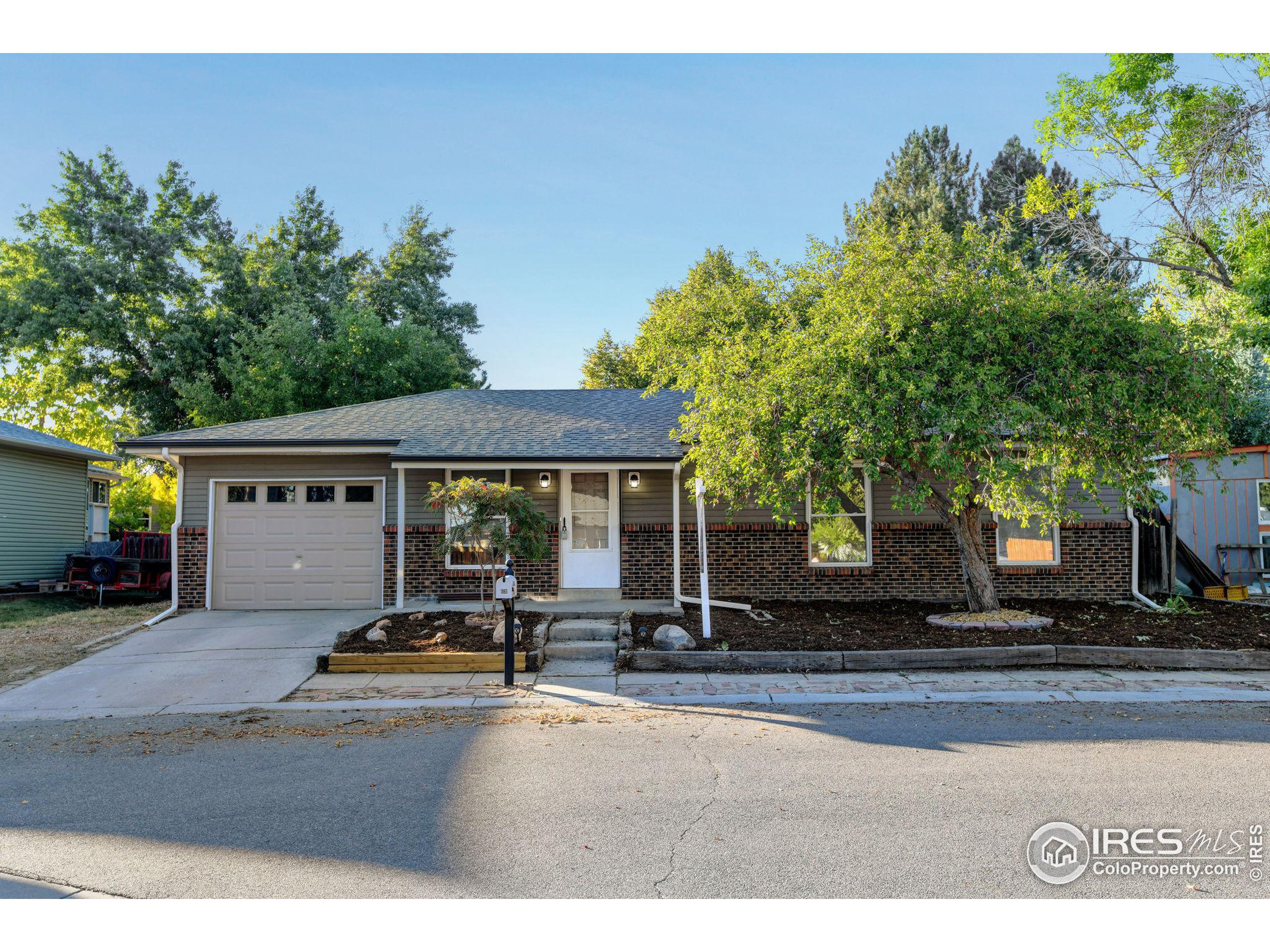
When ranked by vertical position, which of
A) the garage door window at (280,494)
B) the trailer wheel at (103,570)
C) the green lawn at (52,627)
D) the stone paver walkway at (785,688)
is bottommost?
the stone paver walkway at (785,688)

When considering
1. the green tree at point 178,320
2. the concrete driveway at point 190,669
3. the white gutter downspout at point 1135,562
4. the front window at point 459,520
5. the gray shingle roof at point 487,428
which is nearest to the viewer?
the concrete driveway at point 190,669

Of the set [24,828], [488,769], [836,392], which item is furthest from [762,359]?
[24,828]

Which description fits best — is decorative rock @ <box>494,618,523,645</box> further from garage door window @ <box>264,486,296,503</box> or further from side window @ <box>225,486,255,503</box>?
side window @ <box>225,486,255,503</box>

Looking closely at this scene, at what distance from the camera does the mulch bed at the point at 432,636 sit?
31.9 ft

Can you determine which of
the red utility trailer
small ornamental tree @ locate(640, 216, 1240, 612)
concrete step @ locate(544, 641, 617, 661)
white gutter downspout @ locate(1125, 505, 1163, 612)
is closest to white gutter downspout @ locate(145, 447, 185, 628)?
the red utility trailer

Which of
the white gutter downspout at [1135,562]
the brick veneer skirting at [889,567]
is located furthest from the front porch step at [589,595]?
the white gutter downspout at [1135,562]

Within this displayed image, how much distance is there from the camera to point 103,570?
16.7 meters

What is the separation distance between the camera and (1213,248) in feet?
57.7

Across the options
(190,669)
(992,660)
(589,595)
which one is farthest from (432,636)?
(992,660)

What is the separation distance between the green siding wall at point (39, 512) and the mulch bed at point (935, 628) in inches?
605

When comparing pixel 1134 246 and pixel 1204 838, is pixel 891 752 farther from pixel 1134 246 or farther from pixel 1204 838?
pixel 1134 246

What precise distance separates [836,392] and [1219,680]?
200 inches

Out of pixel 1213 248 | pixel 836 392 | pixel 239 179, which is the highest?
pixel 239 179

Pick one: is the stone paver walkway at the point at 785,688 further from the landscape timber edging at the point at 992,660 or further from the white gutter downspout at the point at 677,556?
the white gutter downspout at the point at 677,556
